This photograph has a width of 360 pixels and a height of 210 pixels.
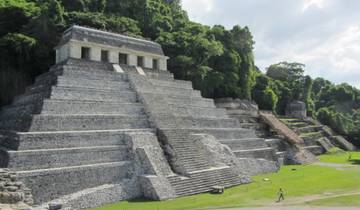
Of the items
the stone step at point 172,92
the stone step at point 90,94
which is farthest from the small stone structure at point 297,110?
the stone step at point 90,94

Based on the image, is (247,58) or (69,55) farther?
(247,58)

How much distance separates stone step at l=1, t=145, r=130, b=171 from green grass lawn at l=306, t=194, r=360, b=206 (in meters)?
9.22

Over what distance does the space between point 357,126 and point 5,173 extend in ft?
164

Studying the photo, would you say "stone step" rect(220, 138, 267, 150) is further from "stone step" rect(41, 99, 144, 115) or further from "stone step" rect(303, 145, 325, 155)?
"stone step" rect(303, 145, 325, 155)

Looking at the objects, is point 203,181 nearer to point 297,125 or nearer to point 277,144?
point 277,144

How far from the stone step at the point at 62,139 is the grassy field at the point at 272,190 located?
3.69 metres

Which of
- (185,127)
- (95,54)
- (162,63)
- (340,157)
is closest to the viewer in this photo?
(185,127)

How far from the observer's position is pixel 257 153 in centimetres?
2636

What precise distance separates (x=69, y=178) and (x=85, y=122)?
3.56m

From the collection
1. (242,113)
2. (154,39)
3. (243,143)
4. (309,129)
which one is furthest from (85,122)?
(309,129)

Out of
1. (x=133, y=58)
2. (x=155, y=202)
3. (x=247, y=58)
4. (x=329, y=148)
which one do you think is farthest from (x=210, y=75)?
(x=155, y=202)

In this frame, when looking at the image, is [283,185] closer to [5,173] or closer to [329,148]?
[5,173]

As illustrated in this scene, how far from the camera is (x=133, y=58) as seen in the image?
27.6 metres

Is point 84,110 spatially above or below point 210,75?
below
